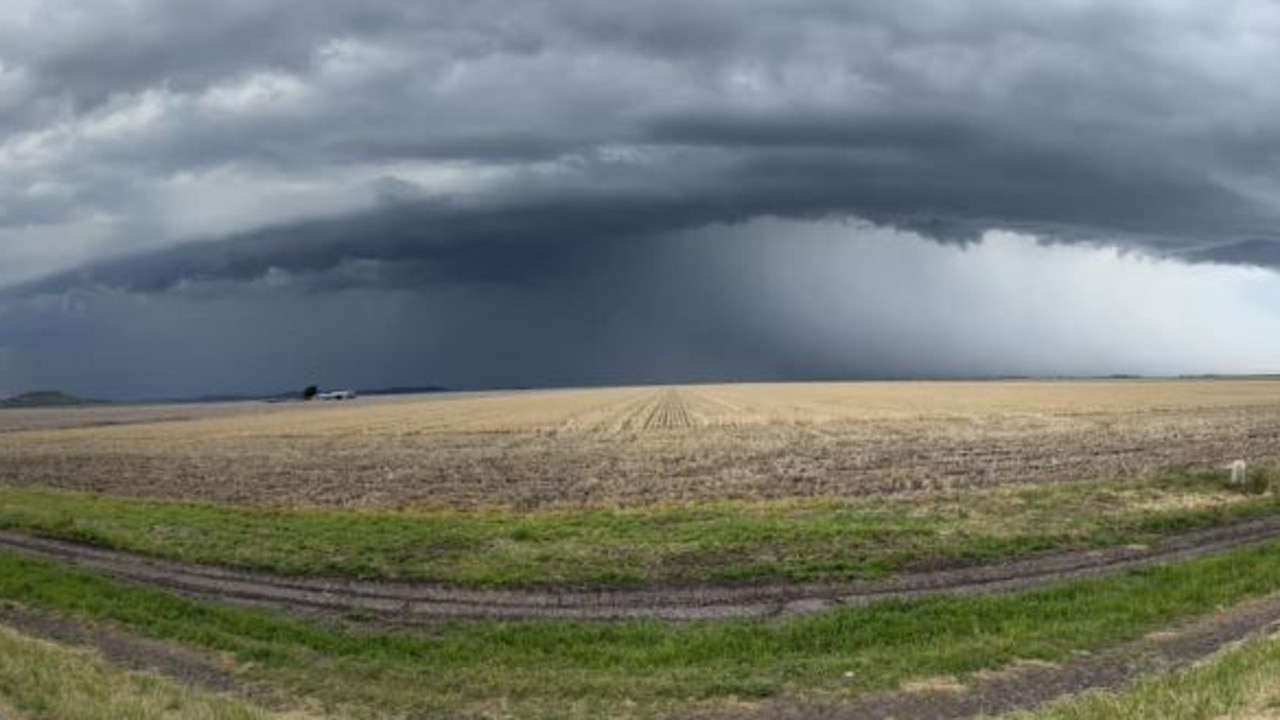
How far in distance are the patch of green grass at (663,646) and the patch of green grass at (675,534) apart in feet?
14.6

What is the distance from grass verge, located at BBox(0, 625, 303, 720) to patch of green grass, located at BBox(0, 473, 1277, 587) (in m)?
9.47

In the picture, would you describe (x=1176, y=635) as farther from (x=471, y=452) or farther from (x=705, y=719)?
(x=471, y=452)

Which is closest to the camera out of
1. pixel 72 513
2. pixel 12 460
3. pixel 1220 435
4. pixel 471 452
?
pixel 72 513

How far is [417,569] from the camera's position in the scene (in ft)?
86.8

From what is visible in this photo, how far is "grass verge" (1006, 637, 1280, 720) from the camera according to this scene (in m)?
11.3

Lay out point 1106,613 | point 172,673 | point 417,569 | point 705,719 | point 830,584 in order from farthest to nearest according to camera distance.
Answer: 1. point 417,569
2. point 830,584
3. point 1106,613
4. point 172,673
5. point 705,719

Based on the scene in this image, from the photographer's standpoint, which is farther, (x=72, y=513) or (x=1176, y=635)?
(x=72, y=513)

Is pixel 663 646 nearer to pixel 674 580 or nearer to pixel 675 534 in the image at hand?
pixel 674 580

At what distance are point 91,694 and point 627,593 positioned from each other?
1107 cm

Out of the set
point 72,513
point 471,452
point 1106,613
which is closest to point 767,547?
point 1106,613

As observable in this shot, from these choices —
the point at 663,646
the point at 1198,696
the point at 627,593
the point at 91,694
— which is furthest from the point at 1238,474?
the point at 91,694

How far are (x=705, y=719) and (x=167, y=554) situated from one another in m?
20.6

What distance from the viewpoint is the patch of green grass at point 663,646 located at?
15.5 meters

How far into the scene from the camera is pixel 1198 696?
39.2 ft
